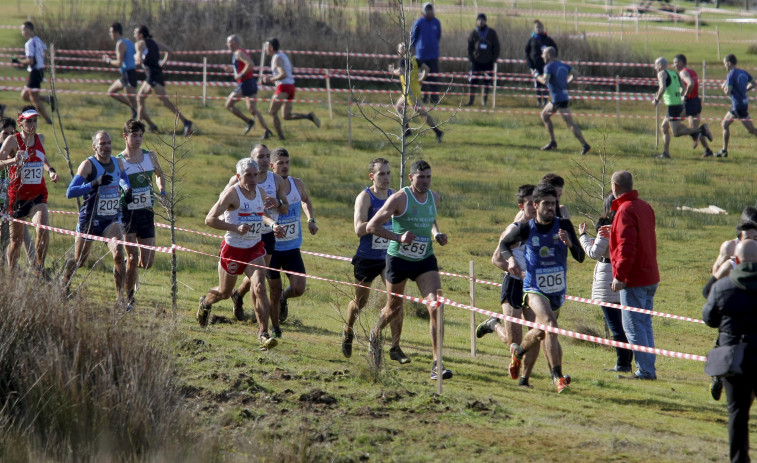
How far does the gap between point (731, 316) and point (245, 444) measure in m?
3.33

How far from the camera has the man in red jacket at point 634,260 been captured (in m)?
9.55

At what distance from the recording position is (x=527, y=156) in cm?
2245

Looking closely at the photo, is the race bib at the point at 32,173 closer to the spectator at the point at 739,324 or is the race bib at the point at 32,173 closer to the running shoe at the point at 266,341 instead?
the running shoe at the point at 266,341

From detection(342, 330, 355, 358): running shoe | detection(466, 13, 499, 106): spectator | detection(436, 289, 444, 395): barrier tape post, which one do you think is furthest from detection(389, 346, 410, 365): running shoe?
detection(466, 13, 499, 106): spectator

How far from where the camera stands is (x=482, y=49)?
89.9 feet

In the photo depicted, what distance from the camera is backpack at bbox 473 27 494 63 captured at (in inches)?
1075

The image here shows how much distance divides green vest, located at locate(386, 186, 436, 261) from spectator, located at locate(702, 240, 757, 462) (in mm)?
2995

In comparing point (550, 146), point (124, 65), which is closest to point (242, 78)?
point (124, 65)

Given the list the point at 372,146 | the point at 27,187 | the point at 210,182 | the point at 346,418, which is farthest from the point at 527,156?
the point at 346,418

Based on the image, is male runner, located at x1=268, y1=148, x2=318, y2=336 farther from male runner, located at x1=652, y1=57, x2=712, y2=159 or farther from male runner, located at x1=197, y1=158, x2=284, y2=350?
male runner, located at x1=652, y1=57, x2=712, y2=159

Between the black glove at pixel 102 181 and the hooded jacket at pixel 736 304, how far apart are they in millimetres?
6262

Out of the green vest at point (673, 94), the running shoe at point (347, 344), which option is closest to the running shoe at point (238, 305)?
the running shoe at point (347, 344)

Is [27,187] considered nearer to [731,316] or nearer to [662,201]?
[731,316]

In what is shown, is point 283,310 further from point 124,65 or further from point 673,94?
point 124,65
